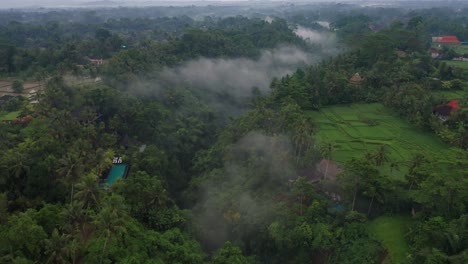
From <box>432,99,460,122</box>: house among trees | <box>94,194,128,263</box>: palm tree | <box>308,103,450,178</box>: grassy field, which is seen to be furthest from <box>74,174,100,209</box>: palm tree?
<box>432,99,460,122</box>: house among trees

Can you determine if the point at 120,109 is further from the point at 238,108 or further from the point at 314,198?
the point at 314,198

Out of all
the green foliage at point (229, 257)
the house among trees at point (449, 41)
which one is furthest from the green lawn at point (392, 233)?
the house among trees at point (449, 41)

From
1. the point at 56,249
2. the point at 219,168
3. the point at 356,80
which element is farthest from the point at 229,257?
the point at 356,80

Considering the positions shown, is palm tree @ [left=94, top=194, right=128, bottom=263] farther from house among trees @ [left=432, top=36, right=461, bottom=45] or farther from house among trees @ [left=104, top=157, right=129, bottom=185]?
house among trees @ [left=432, top=36, right=461, bottom=45]

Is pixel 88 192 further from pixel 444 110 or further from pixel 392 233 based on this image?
pixel 444 110

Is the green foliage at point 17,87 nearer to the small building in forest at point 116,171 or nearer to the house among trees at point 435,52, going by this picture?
the small building in forest at point 116,171

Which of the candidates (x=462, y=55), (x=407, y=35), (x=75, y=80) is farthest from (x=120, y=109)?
(x=462, y=55)
